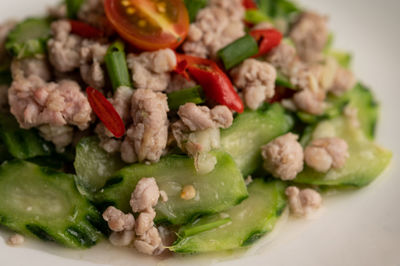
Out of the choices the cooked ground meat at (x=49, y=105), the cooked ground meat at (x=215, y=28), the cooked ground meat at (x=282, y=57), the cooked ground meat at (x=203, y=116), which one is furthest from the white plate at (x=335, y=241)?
the cooked ground meat at (x=215, y=28)

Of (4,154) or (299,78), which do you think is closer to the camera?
(4,154)

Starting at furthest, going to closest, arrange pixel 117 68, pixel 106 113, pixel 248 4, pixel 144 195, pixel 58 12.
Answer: pixel 248 4
pixel 58 12
pixel 117 68
pixel 106 113
pixel 144 195

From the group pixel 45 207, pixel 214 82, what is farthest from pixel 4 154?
pixel 214 82

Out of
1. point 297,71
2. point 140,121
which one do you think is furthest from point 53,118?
point 297,71

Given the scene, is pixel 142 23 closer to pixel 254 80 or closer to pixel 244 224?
pixel 254 80

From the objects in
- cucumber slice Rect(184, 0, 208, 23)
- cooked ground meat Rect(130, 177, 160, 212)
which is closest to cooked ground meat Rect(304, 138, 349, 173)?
cooked ground meat Rect(130, 177, 160, 212)

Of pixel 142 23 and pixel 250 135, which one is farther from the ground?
pixel 142 23

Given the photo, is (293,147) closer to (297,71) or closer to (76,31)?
(297,71)
